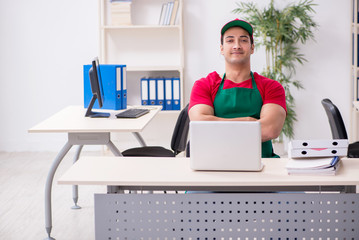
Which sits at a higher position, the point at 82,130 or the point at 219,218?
the point at 82,130

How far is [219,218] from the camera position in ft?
7.65

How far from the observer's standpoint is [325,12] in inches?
223

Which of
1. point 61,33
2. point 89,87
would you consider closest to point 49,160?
point 61,33

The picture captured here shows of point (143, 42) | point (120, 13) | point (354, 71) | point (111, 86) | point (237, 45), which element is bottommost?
point (111, 86)

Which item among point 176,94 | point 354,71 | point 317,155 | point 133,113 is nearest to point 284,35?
point 354,71

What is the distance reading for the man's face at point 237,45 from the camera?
3010mm

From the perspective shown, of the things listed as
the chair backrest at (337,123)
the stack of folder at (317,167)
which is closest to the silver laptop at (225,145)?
the stack of folder at (317,167)

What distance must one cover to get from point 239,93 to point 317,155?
796mm

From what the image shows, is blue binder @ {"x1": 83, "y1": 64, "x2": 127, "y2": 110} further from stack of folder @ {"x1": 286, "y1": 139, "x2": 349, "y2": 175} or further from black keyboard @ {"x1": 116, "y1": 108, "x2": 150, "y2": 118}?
stack of folder @ {"x1": 286, "y1": 139, "x2": 349, "y2": 175}

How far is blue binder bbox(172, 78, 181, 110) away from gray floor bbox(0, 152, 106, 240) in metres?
1.17

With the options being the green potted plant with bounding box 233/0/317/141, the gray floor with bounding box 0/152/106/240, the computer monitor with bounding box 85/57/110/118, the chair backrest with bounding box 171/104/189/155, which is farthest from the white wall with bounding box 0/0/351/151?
the chair backrest with bounding box 171/104/189/155

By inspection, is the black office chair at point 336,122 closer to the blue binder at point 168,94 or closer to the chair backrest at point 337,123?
the chair backrest at point 337,123

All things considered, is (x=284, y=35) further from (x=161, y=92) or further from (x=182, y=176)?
(x=182, y=176)

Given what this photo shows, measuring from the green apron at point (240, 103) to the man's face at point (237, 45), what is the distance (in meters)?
0.16
